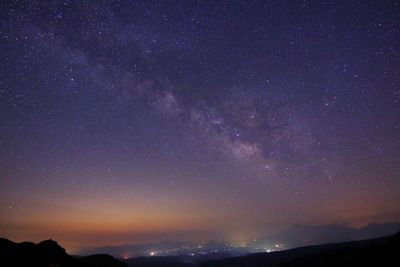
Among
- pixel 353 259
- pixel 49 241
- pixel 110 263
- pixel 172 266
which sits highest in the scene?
pixel 49 241

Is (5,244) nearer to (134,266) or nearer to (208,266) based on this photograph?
(208,266)

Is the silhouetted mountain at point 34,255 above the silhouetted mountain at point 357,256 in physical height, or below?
above

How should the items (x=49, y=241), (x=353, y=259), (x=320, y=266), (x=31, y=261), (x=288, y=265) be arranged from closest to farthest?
(x=31, y=261) → (x=49, y=241) → (x=353, y=259) → (x=320, y=266) → (x=288, y=265)

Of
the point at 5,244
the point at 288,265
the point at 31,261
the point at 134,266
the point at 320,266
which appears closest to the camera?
the point at 31,261

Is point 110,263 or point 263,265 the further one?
point 263,265

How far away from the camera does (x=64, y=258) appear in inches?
1220

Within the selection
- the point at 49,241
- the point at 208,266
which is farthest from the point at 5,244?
the point at 208,266

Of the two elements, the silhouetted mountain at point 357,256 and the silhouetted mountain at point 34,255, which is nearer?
the silhouetted mountain at point 34,255

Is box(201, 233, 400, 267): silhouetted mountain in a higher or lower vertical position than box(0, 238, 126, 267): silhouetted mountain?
lower

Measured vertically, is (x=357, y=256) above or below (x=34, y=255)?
below

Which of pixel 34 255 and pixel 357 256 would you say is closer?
pixel 34 255

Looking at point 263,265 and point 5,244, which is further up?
point 5,244

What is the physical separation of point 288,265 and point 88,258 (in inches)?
1431

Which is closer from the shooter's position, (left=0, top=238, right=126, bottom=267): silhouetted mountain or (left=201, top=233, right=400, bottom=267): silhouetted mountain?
(left=0, top=238, right=126, bottom=267): silhouetted mountain
